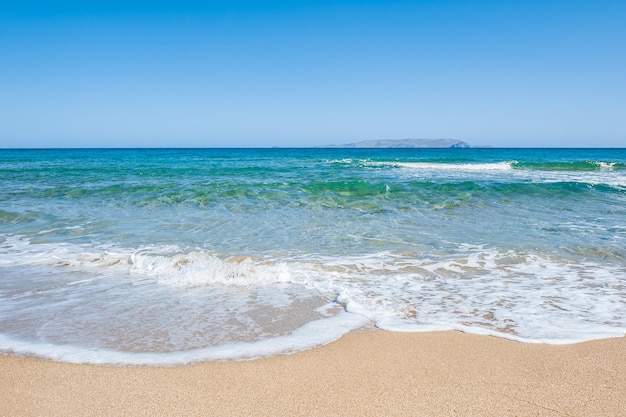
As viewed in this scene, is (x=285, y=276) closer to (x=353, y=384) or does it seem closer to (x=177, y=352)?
(x=177, y=352)

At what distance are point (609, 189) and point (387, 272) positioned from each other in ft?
48.4

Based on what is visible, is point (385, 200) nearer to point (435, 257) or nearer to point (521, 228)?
point (521, 228)

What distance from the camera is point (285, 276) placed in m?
5.48

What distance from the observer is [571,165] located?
1228 inches

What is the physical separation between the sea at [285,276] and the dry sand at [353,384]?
0.24m

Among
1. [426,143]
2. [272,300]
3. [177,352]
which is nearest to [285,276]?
[272,300]

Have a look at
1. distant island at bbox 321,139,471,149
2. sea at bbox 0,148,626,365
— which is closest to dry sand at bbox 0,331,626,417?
sea at bbox 0,148,626,365

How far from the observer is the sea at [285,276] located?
12.5 ft

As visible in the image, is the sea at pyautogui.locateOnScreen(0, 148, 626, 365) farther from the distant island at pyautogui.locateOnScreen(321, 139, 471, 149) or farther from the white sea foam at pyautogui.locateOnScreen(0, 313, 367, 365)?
the distant island at pyautogui.locateOnScreen(321, 139, 471, 149)

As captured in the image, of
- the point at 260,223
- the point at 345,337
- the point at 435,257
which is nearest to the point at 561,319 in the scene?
the point at 345,337

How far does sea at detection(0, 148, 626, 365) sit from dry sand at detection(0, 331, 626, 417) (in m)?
0.24

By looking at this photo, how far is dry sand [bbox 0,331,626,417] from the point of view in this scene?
2.61m

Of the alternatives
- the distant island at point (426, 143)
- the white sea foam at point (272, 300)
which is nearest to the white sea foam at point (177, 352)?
the white sea foam at point (272, 300)

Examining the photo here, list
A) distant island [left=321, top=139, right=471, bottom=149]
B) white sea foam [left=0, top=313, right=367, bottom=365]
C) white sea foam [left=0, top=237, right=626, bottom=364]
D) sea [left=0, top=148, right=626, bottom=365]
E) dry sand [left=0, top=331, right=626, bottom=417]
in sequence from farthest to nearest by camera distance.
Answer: distant island [left=321, top=139, right=471, bottom=149]
sea [left=0, top=148, right=626, bottom=365]
white sea foam [left=0, top=237, right=626, bottom=364]
white sea foam [left=0, top=313, right=367, bottom=365]
dry sand [left=0, top=331, right=626, bottom=417]
